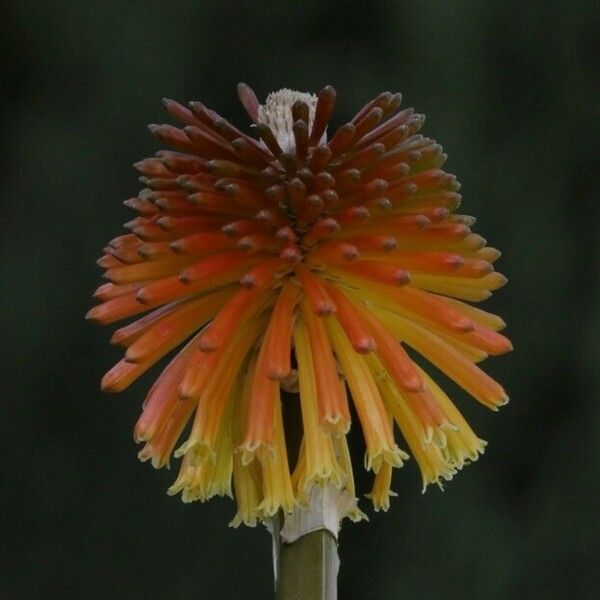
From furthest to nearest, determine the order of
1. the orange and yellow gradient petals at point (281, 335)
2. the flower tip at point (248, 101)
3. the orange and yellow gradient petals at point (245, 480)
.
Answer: the flower tip at point (248, 101) < the orange and yellow gradient petals at point (245, 480) < the orange and yellow gradient petals at point (281, 335)

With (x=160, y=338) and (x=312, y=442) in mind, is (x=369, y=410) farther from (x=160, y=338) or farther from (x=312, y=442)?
(x=160, y=338)

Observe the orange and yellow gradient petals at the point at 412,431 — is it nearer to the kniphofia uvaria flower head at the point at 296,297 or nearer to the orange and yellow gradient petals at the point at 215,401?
the kniphofia uvaria flower head at the point at 296,297

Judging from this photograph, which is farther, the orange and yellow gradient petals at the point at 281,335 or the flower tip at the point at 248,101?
the flower tip at the point at 248,101

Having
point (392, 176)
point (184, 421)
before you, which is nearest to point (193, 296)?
point (184, 421)

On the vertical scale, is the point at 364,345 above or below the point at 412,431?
above

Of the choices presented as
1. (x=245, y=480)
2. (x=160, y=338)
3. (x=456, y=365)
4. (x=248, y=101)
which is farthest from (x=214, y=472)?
(x=248, y=101)

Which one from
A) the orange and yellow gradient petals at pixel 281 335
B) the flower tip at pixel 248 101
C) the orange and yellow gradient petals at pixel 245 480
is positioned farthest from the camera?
the flower tip at pixel 248 101

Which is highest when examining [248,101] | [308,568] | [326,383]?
[248,101]

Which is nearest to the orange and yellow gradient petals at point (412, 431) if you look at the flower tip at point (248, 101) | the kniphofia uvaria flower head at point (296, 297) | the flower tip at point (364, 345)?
the kniphofia uvaria flower head at point (296, 297)
